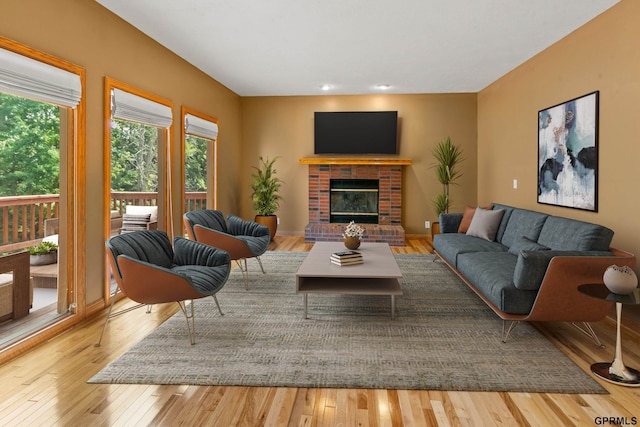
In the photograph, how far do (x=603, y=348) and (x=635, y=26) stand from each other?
2.53 meters

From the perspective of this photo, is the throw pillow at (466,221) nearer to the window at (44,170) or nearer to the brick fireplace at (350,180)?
the brick fireplace at (350,180)

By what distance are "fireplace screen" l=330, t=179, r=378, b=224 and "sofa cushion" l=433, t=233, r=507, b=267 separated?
2600mm

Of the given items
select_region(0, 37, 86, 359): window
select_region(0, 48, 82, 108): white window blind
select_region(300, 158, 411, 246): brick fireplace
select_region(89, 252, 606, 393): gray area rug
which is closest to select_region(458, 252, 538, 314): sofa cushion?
select_region(89, 252, 606, 393): gray area rug

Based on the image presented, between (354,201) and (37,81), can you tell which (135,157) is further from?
(354,201)

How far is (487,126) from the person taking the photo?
689 cm

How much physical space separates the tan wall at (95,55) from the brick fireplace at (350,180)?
2.96 meters

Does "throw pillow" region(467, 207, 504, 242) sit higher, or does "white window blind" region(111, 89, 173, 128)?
"white window blind" region(111, 89, 173, 128)

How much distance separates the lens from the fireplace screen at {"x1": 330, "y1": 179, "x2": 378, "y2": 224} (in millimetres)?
7676

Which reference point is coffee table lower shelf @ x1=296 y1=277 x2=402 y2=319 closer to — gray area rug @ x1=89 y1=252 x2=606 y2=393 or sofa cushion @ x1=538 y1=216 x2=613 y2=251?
gray area rug @ x1=89 y1=252 x2=606 y2=393

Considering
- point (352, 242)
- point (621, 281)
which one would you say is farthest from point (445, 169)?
point (621, 281)

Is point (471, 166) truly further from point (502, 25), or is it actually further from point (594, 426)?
point (594, 426)

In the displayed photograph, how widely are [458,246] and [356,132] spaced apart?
3.76 meters

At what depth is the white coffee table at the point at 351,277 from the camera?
3.29m

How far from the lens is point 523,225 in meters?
4.24
